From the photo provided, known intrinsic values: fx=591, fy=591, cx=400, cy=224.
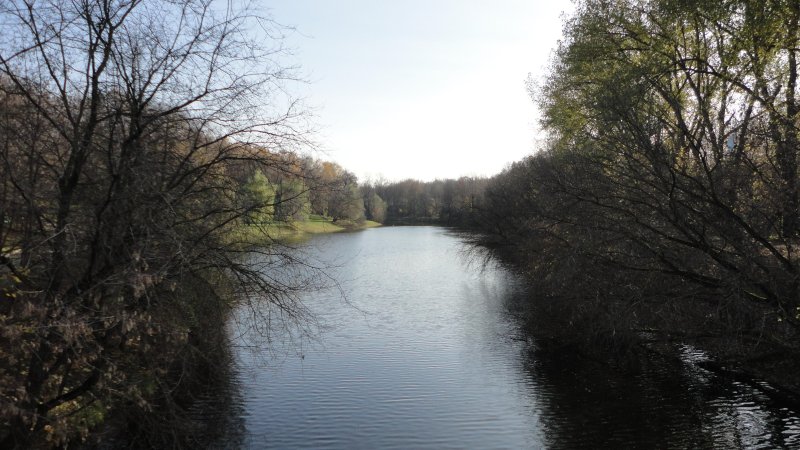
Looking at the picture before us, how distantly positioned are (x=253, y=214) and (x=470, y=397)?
254 inches

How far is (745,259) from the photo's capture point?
12438 millimetres

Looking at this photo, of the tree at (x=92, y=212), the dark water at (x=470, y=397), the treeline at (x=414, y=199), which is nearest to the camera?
the tree at (x=92, y=212)

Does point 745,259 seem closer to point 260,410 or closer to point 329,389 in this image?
point 329,389

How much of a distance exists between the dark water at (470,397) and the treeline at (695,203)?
1.32m

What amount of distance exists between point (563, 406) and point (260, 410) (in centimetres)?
644

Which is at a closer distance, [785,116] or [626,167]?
[785,116]

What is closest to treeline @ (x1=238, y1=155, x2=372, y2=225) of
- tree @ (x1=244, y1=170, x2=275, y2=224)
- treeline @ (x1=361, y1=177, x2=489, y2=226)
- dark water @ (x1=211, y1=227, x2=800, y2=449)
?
tree @ (x1=244, y1=170, x2=275, y2=224)

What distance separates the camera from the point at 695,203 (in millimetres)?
13031

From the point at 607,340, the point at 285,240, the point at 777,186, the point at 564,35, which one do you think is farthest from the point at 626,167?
the point at 564,35

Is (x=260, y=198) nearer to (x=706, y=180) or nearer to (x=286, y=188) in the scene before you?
(x=286, y=188)

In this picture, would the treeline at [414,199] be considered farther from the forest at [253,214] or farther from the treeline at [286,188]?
the treeline at [286,188]

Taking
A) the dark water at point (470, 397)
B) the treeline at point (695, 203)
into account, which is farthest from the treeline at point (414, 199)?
the treeline at point (695, 203)

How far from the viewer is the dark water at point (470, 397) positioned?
1103 centimetres

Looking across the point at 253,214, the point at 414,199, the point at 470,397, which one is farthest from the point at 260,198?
the point at 414,199
